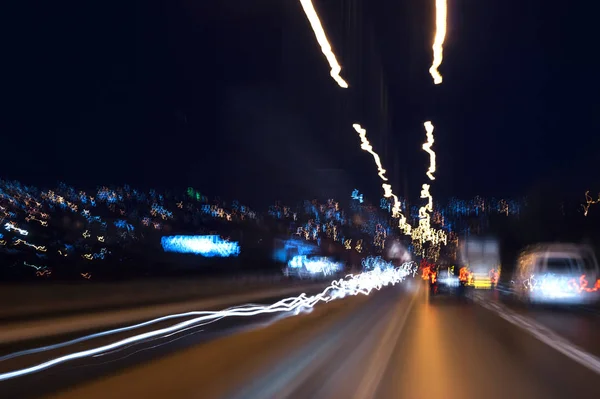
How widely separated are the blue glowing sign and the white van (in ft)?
95.0

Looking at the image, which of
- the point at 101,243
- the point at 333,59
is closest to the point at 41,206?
the point at 101,243

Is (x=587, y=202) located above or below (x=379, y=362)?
above

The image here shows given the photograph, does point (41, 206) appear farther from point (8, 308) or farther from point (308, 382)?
point (308, 382)

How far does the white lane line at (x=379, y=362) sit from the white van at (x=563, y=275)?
358 inches

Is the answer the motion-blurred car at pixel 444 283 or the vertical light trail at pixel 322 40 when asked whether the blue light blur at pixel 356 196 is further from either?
the vertical light trail at pixel 322 40

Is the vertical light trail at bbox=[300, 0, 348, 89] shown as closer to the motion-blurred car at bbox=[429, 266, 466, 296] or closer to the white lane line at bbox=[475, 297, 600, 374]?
the white lane line at bbox=[475, 297, 600, 374]

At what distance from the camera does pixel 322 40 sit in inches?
595

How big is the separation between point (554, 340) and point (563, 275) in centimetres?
1216

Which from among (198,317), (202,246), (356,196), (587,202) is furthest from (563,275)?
(587,202)

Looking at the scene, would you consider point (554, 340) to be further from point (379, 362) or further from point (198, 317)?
point (198, 317)

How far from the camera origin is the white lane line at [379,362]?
400 inches

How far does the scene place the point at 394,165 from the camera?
119 feet

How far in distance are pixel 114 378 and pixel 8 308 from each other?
35.0ft

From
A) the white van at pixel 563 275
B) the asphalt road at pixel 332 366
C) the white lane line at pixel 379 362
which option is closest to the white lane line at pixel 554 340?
the asphalt road at pixel 332 366
